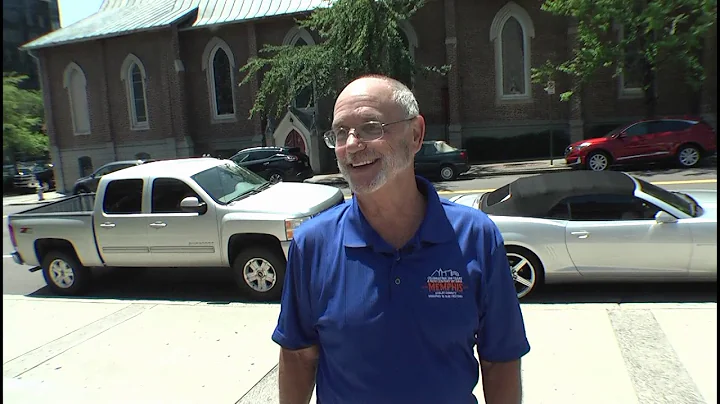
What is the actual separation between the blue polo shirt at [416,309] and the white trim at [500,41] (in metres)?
25.3

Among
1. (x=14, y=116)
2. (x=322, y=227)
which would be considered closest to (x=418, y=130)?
(x=322, y=227)

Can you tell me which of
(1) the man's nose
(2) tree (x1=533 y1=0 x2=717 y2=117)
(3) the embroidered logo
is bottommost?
(3) the embroidered logo

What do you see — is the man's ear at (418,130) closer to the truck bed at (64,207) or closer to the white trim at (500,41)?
the truck bed at (64,207)

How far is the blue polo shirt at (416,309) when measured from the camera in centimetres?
184

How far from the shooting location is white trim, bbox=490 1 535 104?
25.3 m

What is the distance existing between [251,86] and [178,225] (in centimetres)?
2286

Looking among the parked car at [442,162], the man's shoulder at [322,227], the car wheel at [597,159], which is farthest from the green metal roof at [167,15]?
the man's shoulder at [322,227]

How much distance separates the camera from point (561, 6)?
20469 mm

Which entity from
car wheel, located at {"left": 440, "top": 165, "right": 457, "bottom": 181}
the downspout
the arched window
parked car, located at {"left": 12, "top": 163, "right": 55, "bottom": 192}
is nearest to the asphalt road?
car wheel, located at {"left": 440, "top": 165, "right": 457, "bottom": 181}

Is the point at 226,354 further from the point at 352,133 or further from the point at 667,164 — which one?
the point at 667,164

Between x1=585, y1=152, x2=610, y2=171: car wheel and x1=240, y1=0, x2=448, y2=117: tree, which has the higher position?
x1=240, y1=0, x2=448, y2=117: tree

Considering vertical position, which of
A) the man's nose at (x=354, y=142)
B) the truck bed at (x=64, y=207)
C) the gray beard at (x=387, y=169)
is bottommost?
the truck bed at (x=64, y=207)

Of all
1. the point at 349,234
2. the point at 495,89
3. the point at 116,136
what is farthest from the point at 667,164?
the point at 116,136

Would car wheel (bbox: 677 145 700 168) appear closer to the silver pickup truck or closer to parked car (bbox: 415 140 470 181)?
parked car (bbox: 415 140 470 181)
